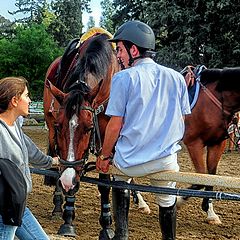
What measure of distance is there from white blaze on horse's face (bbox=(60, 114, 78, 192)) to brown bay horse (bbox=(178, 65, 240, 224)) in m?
2.59

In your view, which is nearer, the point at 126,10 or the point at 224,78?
the point at 224,78

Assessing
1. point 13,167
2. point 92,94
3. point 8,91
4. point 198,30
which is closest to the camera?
point 13,167

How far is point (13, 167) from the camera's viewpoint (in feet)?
9.76

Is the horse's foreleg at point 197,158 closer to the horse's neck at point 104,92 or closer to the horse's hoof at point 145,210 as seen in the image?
the horse's hoof at point 145,210

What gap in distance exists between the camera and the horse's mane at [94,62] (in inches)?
192

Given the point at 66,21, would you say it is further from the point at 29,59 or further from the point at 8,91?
the point at 8,91

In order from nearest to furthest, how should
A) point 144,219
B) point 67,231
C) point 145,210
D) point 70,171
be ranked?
1. point 70,171
2. point 67,231
3. point 144,219
4. point 145,210

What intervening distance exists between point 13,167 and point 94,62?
2.28 metres

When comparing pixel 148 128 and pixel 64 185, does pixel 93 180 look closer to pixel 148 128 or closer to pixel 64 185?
pixel 64 185

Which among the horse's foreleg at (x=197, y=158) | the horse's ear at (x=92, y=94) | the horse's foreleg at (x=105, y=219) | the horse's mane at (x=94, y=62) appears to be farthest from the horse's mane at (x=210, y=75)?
the horse's ear at (x=92, y=94)

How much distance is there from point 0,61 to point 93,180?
108 ft

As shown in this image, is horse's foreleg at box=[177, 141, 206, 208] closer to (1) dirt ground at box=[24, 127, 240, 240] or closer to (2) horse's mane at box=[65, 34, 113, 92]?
(1) dirt ground at box=[24, 127, 240, 240]

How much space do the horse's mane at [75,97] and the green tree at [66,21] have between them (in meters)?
46.0

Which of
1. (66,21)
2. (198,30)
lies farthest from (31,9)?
(198,30)
